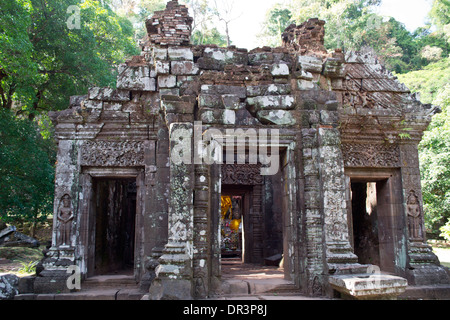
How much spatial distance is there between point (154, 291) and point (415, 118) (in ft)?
20.7

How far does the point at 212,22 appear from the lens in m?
27.8

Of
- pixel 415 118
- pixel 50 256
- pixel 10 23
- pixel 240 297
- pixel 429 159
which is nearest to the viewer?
pixel 240 297

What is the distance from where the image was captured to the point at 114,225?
381 inches

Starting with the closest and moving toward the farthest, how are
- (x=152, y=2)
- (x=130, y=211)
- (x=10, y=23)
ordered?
1. (x=10, y=23)
2. (x=130, y=211)
3. (x=152, y=2)

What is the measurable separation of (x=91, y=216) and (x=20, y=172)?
5.10 metres

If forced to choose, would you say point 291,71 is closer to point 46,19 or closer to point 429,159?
point 46,19

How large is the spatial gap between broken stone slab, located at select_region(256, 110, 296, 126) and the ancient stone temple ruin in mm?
19

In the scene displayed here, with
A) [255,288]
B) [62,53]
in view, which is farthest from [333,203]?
[62,53]

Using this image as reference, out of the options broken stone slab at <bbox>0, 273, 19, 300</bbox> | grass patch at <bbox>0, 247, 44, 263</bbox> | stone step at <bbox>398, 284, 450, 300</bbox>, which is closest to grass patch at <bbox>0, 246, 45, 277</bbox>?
grass patch at <bbox>0, 247, 44, 263</bbox>

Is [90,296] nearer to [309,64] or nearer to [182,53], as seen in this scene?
[182,53]

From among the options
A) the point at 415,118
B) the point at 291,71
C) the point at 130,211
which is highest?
the point at 291,71

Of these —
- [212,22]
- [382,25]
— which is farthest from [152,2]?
[382,25]

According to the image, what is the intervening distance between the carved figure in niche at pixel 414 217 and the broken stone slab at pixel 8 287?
25.1 feet

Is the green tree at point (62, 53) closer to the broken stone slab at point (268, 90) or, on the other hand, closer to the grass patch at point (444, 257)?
the broken stone slab at point (268, 90)
